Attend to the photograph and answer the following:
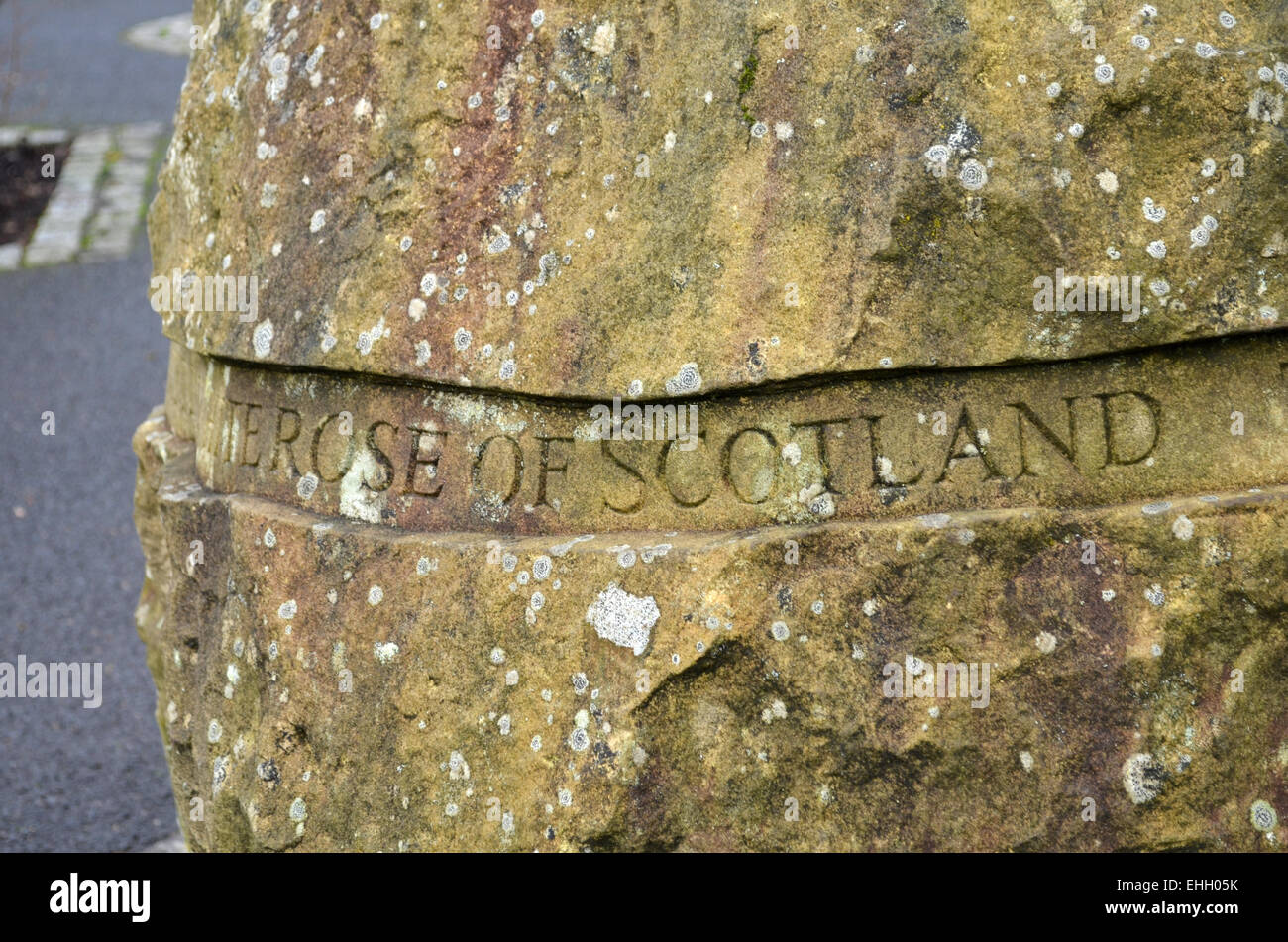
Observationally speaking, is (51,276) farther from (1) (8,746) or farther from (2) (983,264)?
(2) (983,264)

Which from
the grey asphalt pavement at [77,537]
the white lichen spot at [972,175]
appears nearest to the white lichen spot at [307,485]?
the white lichen spot at [972,175]

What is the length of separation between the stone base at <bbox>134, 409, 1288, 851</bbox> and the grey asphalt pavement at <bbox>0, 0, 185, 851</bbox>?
2274mm

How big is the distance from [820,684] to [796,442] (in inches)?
17.1

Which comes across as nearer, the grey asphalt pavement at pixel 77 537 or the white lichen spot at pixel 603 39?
the white lichen spot at pixel 603 39

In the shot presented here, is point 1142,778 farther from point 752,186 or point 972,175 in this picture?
point 752,186

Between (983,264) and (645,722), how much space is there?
1.00 metres

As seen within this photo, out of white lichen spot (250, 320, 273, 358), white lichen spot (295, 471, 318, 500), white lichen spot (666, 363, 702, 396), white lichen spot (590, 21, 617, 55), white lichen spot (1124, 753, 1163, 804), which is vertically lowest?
white lichen spot (1124, 753, 1163, 804)

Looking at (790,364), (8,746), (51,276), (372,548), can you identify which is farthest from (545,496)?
(51,276)

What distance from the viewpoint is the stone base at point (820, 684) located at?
228cm

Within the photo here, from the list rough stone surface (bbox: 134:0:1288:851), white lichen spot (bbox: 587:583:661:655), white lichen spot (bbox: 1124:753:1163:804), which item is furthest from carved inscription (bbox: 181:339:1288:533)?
white lichen spot (bbox: 1124:753:1163:804)

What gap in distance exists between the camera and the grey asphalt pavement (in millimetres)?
4559

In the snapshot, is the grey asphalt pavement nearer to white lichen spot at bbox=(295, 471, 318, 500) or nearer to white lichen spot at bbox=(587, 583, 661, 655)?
white lichen spot at bbox=(295, 471, 318, 500)

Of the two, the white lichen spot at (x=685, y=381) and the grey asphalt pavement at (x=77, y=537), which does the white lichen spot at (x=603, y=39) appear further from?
the grey asphalt pavement at (x=77, y=537)

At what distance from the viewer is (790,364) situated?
2.34 m
